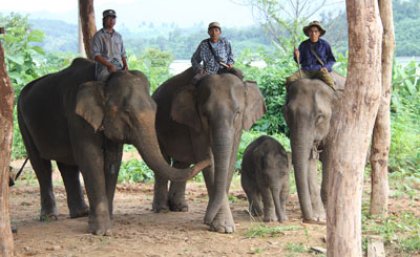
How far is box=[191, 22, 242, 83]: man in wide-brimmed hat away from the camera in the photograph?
10.1 meters

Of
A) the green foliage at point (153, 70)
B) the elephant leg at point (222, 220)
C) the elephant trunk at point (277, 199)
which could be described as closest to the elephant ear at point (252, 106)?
the elephant trunk at point (277, 199)

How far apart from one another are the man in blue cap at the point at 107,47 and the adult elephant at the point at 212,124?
82 centimetres

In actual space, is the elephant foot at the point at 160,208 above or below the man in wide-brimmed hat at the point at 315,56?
below

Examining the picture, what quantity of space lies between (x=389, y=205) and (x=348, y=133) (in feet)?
14.0

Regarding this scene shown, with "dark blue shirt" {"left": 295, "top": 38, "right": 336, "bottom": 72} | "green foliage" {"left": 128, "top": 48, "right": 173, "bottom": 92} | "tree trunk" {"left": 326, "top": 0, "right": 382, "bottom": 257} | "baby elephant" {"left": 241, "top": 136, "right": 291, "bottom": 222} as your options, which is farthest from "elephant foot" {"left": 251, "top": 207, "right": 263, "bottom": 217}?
"green foliage" {"left": 128, "top": 48, "right": 173, "bottom": 92}

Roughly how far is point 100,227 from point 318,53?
11.0 feet

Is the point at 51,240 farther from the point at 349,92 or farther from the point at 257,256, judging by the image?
the point at 349,92

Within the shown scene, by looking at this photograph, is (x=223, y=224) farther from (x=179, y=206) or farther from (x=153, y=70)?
(x=153, y=70)

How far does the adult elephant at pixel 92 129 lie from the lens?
29.8ft

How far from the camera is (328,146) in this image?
10.3 meters

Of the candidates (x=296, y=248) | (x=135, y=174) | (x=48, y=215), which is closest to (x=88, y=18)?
(x=135, y=174)

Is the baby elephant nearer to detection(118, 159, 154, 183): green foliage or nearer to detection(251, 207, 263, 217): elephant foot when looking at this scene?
detection(251, 207, 263, 217): elephant foot

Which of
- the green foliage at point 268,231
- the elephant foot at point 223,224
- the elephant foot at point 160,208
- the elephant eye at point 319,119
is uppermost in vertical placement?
the elephant eye at point 319,119

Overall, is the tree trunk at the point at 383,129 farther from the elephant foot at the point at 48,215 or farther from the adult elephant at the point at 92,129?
the elephant foot at the point at 48,215
